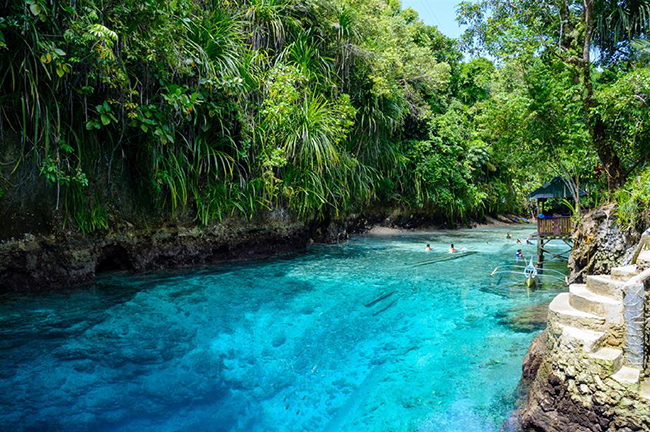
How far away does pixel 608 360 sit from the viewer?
242cm

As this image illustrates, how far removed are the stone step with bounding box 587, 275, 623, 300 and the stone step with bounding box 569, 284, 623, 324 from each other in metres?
0.04

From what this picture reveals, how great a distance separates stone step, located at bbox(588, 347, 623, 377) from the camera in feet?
7.91

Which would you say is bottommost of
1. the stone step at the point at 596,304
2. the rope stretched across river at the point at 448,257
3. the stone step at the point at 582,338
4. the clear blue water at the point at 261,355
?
the clear blue water at the point at 261,355

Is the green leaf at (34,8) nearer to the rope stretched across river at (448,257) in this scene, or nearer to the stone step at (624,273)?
the stone step at (624,273)

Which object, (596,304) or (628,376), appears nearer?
(628,376)

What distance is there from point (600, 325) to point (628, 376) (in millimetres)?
383

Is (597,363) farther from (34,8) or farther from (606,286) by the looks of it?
(34,8)

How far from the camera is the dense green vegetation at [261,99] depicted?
15.3 feet

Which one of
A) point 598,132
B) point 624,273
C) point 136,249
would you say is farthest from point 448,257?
point 136,249

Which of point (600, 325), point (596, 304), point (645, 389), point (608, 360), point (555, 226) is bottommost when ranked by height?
point (645, 389)

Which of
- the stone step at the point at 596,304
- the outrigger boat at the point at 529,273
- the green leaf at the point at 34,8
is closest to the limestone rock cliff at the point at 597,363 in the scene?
the stone step at the point at 596,304

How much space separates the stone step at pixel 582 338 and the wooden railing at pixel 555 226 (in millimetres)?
7536

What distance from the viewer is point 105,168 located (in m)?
5.99

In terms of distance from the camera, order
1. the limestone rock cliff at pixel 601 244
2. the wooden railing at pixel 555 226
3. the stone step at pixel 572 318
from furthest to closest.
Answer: the wooden railing at pixel 555 226 < the limestone rock cliff at pixel 601 244 < the stone step at pixel 572 318
